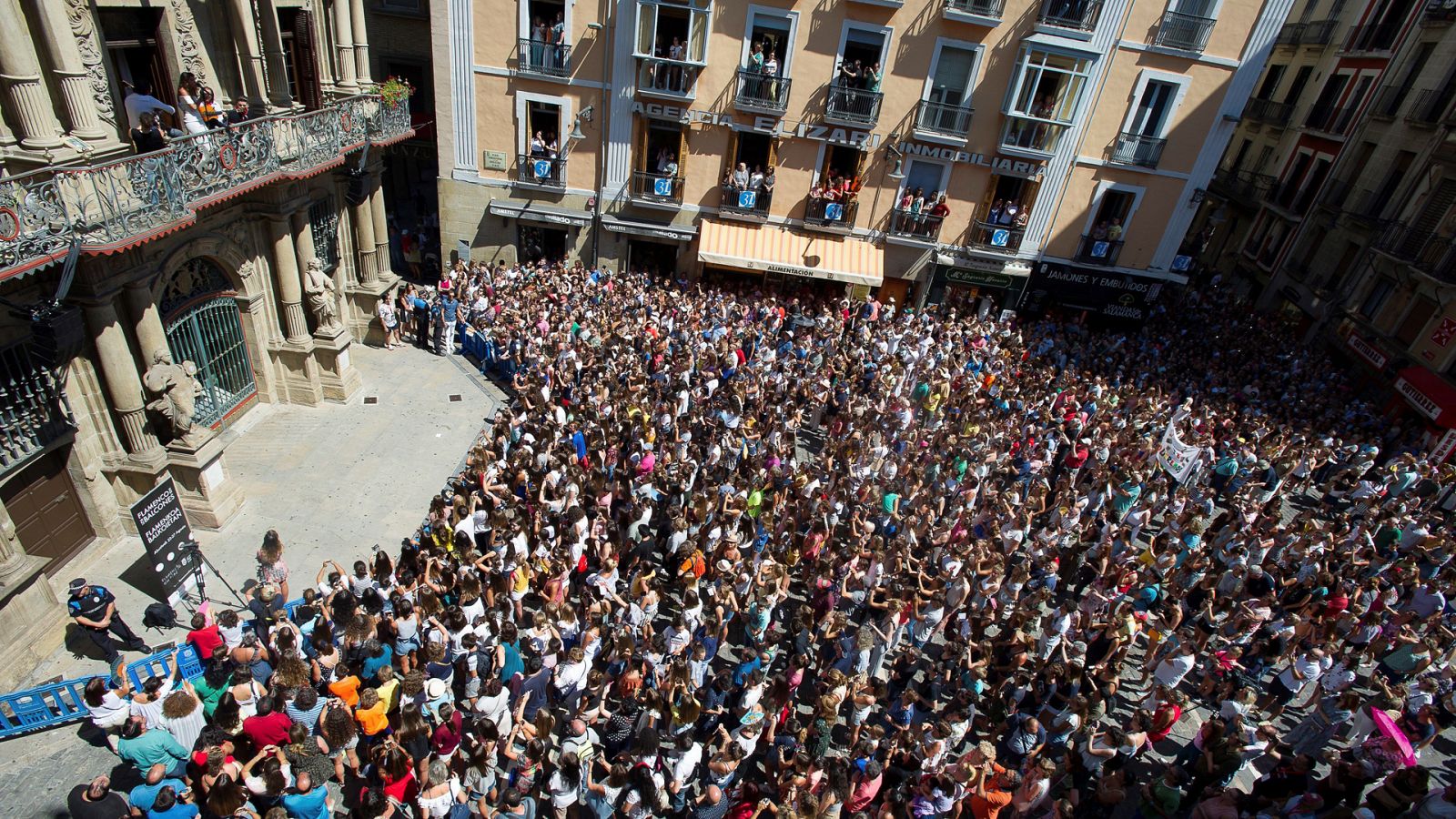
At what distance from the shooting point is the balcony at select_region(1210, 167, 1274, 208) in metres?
30.5

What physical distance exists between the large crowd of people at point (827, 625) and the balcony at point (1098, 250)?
22.7 ft

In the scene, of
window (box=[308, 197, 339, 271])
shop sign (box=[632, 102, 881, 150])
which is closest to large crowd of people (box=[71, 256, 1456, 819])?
window (box=[308, 197, 339, 271])

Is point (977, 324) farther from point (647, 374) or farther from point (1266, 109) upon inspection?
point (1266, 109)

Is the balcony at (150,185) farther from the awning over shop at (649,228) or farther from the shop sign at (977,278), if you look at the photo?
the shop sign at (977,278)

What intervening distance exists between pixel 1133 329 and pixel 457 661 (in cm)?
2310

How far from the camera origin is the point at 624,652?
812 centimetres

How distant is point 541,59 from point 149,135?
428 inches

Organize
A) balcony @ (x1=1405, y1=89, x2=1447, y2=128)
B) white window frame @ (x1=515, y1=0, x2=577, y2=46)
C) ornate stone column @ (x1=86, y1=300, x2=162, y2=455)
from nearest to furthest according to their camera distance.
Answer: ornate stone column @ (x1=86, y1=300, x2=162, y2=455) → white window frame @ (x1=515, y1=0, x2=577, y2=46) → balcony @ (x1=1405, y1=89, x2=1447, y2=128)

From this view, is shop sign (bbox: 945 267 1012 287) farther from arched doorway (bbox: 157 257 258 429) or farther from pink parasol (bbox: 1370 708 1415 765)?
arched doorway (bbox: 157 257 258 429)

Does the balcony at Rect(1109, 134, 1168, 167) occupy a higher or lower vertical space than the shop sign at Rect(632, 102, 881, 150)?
higher

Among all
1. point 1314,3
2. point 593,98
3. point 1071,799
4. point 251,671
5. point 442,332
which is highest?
point 1314,3

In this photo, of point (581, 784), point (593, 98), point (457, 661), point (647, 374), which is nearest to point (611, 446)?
point (647, 374)

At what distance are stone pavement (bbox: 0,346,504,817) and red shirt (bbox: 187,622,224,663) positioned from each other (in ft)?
4.96

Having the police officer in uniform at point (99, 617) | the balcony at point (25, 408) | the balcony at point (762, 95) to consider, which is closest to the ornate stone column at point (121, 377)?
the balcony at point (25, 408)
